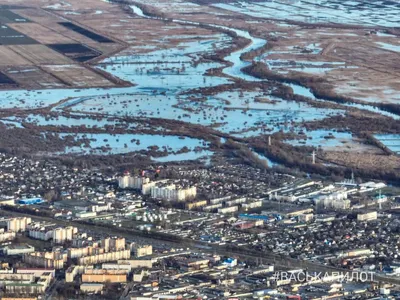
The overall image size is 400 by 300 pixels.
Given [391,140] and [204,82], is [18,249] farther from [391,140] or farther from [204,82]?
[204,82]

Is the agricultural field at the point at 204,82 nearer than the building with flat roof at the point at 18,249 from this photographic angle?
No

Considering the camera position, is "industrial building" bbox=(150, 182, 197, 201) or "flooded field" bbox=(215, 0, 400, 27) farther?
"flooded field" bbox=(215, 0, 400, 27)

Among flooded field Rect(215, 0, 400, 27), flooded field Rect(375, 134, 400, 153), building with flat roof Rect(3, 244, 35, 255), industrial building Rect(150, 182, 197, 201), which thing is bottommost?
flooded field Rect(215, 0, 400, 27)

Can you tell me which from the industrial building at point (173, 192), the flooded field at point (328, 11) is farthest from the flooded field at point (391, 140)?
the flooded field at point (328, 11)

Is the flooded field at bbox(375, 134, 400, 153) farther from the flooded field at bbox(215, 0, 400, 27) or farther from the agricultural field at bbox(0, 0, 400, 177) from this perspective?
the flooded field at bbox(215, 0, 400, 27)

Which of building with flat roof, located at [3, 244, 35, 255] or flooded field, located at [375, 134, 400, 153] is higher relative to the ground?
building with flat roof, located at [3, 244, 35, 255]

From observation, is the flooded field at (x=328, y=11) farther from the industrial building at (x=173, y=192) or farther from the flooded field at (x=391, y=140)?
the industrial building at (x=173, y=192)

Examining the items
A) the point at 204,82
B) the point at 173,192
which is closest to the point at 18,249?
the point at 173,192

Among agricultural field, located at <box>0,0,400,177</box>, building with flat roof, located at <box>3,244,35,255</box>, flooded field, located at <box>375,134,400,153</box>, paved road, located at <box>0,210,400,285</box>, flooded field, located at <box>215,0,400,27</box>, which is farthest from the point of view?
flooded field, located at <box>215,0,400,27</box>

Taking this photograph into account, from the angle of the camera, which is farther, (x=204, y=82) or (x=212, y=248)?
(x=204, y=82)

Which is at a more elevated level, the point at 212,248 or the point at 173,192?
the point at 212,248

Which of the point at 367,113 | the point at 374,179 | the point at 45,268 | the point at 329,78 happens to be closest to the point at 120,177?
the point at 374,179

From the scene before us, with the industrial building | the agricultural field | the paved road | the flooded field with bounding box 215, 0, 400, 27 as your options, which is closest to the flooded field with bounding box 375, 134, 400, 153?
the agricultural field
